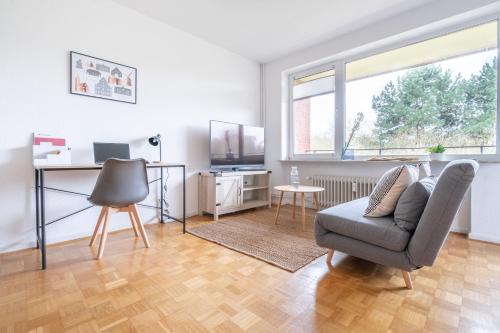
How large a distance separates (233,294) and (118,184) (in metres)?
1.28

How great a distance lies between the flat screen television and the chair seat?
1952 mm

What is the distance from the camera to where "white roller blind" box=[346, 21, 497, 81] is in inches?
102

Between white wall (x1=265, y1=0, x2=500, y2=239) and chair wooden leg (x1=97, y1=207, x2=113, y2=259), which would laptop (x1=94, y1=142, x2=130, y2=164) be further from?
white wall (x1=265, y1=0, x2=500, y2=239)

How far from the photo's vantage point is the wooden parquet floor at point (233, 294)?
1185mm

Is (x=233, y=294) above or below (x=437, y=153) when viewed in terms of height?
below

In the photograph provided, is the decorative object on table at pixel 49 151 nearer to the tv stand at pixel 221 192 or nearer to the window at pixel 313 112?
the tv stand at pixel 221 192

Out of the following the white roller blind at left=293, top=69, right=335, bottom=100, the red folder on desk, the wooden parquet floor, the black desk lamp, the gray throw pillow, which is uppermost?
the white roller blind at left=293, top=69, right=335, bottom=100

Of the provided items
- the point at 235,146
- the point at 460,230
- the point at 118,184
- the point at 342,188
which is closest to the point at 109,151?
the point at 118,184

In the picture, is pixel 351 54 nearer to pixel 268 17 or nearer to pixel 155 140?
pixel 268 17

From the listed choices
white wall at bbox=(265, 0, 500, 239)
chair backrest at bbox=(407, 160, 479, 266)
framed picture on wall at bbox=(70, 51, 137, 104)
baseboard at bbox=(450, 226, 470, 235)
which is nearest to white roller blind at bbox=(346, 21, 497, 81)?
white wall at bbox=(265, 0, 500, 239)

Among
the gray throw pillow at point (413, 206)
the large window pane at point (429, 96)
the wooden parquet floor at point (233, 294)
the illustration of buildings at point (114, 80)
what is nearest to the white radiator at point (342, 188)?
the large window pane at point (429, 96)

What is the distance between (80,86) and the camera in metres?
2.40

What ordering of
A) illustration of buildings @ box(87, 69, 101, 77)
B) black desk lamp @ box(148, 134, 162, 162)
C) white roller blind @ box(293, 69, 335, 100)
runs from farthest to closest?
white roller blind @ box(293, 69, 335, 100) < black desk lamp @ box(148, 134, 162, 162) < illustration of buildings @ box(87, 69, 101, 77)

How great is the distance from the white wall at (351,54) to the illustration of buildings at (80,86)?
2764mm
